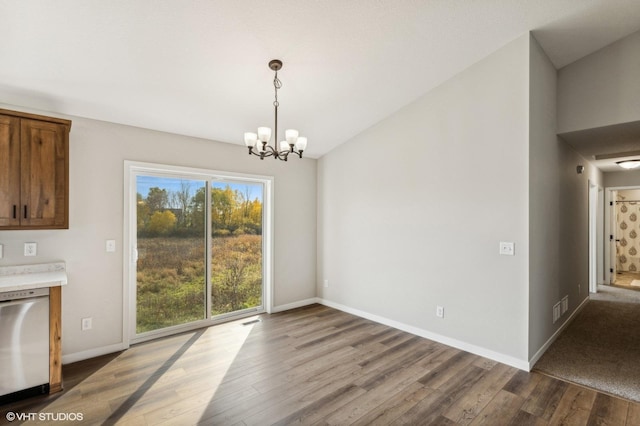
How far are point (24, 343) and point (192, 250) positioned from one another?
6.15 feet

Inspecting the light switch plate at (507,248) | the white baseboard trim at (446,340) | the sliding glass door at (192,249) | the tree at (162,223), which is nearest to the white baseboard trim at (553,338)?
the white baseboard trim at (446,340)

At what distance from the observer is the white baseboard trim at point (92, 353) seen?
3.18 meters

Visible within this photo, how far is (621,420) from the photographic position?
228 cm

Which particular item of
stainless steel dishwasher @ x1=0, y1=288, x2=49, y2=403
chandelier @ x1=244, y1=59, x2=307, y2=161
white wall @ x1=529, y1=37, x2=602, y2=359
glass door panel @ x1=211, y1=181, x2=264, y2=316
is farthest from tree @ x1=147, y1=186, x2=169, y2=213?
white wall @ x1=529, y1=37, x2=602, y2=359

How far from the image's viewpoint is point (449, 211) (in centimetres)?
367

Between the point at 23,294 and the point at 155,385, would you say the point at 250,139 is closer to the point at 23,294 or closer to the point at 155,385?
the point at 23,294

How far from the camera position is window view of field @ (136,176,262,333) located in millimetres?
3814

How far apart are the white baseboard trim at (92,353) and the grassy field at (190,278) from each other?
0.29 metres

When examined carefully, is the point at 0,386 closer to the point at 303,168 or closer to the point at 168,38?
the point at 168,38

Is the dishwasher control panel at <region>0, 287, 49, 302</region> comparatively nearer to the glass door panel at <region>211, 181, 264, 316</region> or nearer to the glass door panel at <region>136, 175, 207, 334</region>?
the glass door panel at <region>136, 175, 207, 334</region>

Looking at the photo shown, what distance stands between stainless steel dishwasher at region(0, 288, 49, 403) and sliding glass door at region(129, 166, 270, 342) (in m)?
1.03

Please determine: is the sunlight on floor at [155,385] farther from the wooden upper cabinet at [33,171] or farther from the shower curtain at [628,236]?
the shower curtain at [628,236]

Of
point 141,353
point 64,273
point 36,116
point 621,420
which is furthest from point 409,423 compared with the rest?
point 36,116

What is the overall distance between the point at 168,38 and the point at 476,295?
154 inches
